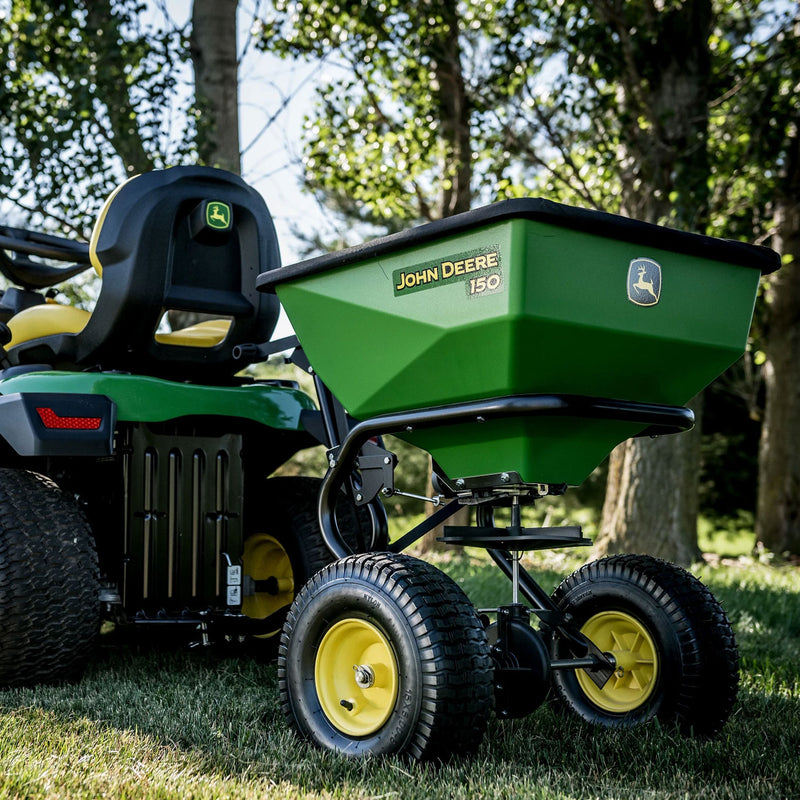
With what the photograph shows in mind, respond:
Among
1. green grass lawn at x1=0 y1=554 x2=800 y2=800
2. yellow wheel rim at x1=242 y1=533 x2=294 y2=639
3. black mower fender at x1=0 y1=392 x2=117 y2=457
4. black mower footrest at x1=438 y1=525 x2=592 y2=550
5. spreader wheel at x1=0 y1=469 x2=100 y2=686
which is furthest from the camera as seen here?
yellow wheel rim at x1=242 y1=533 x2=294 y2=639

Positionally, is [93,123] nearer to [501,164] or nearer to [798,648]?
[501,164]

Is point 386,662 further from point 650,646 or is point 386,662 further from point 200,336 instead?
point 200,336

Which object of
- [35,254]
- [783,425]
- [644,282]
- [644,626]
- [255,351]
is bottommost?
[644,626]

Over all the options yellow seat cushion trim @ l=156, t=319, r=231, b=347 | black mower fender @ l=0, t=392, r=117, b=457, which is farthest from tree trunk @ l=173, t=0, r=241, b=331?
black mower fender @ l=0, t=392, r=117, b=457

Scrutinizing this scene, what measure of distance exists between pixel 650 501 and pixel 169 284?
4964 mm

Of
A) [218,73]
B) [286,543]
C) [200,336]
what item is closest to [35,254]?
[200,336]

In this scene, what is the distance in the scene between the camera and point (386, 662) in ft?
7.83

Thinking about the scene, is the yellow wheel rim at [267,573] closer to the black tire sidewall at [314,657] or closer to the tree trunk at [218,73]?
the black tire sidewall at [314,657]

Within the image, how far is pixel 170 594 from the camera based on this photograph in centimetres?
335

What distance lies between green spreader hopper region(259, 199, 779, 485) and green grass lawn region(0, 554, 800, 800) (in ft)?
2.19

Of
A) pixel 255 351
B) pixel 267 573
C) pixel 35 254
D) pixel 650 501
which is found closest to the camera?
pixel 255 351

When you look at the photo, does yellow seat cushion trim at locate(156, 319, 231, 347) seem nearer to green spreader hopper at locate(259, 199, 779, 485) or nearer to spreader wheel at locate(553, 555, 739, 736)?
green spreader hopper at locate(259, 199, 779, 485)

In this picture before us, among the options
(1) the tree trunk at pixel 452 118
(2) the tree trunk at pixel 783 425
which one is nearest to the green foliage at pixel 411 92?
(1) the tree trunk at pixel 452 118

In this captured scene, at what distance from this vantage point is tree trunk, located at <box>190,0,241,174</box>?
7.06 meters
